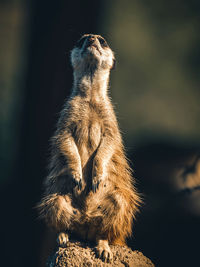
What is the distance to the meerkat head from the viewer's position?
60.7 inches

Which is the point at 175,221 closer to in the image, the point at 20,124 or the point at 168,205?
the point at 168,205

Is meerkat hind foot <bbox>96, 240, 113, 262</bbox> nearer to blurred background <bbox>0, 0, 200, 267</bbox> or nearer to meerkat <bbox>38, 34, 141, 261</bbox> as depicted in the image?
meerkat <bbox>38, 34, 141, 261</bbox>

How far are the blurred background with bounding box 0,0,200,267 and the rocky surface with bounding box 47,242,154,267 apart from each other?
1.09ft

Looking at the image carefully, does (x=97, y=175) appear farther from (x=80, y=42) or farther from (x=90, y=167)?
(x=80, y=42)

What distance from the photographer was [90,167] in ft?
4.94

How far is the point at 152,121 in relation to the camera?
71.1 inches

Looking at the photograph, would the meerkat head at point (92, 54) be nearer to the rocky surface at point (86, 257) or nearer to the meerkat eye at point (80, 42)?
the meerkat eye at point (80, 42)

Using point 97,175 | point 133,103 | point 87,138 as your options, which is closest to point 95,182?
point 97,175

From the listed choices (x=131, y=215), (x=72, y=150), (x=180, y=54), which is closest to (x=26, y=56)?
(x=72, y=150)

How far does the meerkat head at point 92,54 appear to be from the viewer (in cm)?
154

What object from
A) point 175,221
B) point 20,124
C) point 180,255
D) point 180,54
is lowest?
point 180,255

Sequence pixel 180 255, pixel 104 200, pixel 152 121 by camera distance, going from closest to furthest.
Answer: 1. pixel 104 200
2. pixel 180 255
3. pixel 152 121

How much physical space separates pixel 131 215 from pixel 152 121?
0.58 metres

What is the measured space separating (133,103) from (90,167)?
0.50 metres
